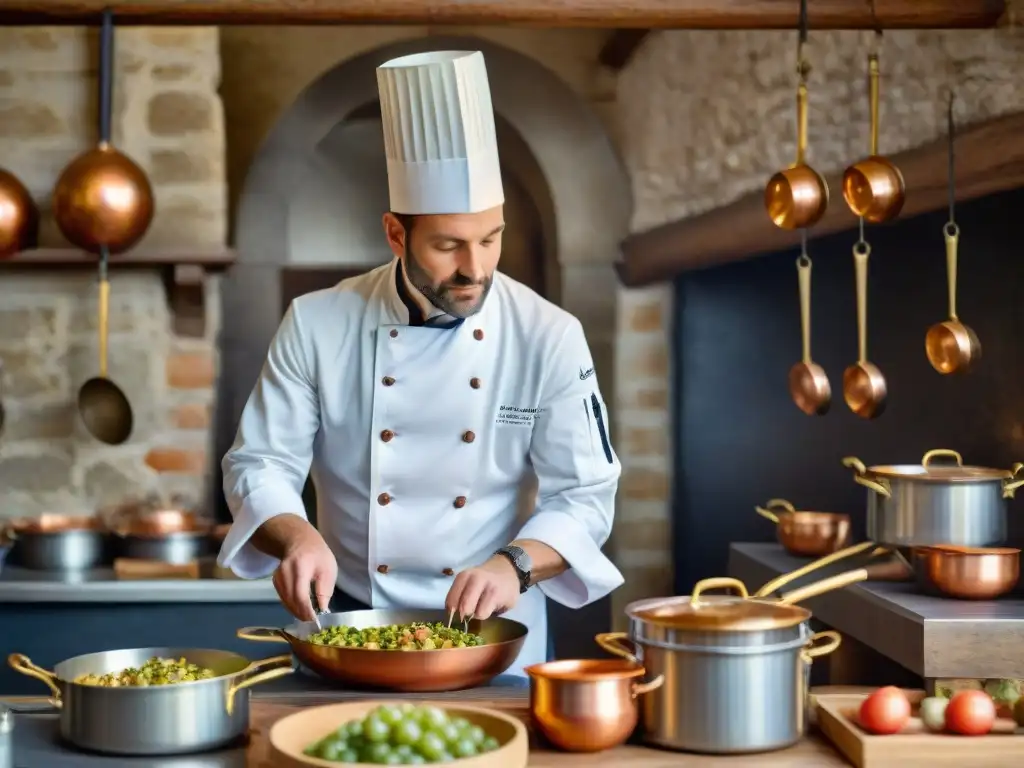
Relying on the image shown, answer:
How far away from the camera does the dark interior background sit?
305 centimetres

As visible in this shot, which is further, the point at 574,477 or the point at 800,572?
the point at 574,477

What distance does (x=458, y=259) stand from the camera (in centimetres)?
218

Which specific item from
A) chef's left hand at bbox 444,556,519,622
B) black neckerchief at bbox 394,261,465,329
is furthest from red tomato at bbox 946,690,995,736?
black neckerchief at bbox 394,261,465,329

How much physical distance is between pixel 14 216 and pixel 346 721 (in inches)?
110

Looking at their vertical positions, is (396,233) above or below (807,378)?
above

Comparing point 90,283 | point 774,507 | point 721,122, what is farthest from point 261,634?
point 721,122

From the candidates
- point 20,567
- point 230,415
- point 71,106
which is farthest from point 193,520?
point 71,106

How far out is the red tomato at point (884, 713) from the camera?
1.55 metres

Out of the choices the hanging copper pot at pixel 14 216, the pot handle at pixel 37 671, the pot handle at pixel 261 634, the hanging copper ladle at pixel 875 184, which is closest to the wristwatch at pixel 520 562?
the pot handle at pixel 261 634

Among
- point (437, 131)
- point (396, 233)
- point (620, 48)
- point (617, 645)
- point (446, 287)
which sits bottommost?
point (617, 645)

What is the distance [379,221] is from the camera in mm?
5730

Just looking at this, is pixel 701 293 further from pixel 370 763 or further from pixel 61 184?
pixel 370 763

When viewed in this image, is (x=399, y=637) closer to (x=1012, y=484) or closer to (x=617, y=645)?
(x=617, y=645)

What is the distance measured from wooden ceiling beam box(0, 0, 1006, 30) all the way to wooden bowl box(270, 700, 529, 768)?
1914 millimetres
